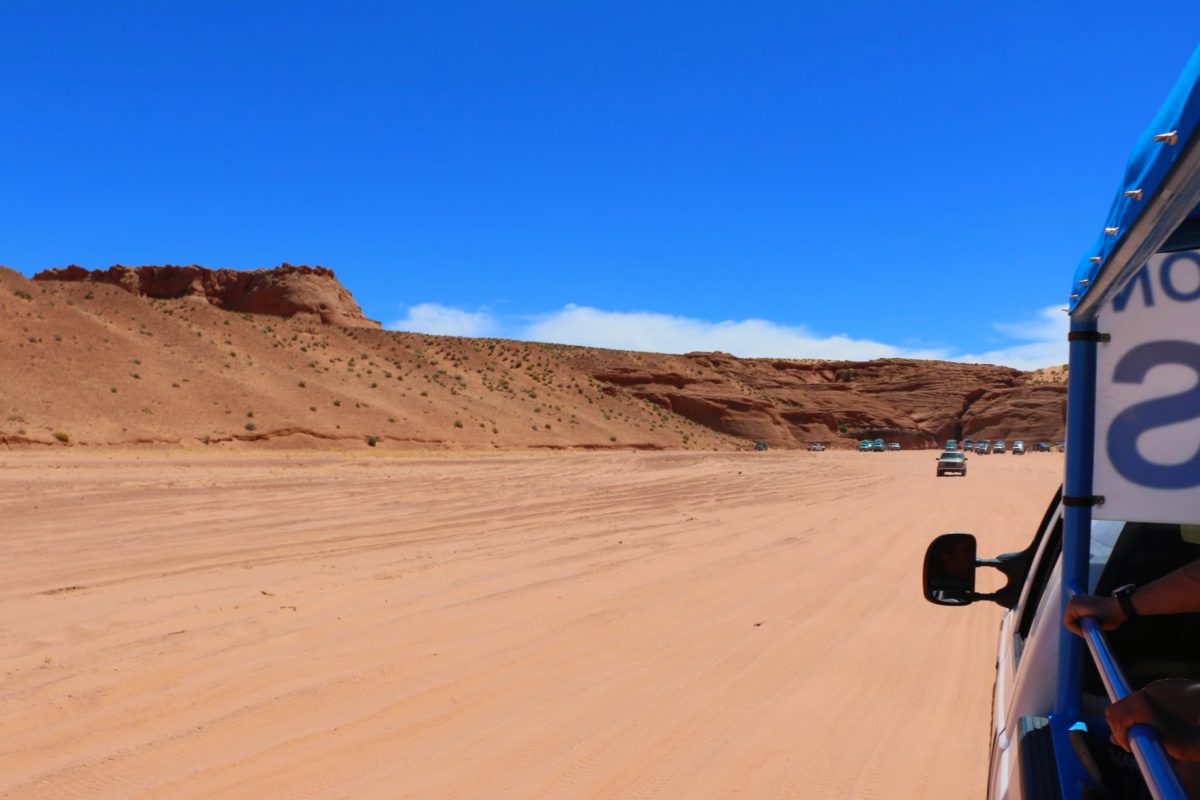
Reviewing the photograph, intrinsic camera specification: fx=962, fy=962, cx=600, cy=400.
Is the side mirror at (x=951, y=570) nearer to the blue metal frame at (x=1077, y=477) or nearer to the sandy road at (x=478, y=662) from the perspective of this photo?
the blue metal frame at (x=1077, y=477)

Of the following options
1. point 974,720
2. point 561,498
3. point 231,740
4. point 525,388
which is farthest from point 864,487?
point 525,388

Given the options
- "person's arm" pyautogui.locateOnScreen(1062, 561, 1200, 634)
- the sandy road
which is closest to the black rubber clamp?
"person's arm" pyautogui.locateOnScreen(1062, 561, 1200, 634)

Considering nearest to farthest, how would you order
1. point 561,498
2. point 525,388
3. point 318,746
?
1. point 318,746
2. point 561,498
3. point 525,388

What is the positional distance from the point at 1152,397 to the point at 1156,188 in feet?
3.00

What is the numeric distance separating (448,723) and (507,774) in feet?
2.82

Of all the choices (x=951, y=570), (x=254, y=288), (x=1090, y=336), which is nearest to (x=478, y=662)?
(x=951, y=570)

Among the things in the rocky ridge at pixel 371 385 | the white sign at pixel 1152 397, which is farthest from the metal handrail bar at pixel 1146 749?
the rocky ridge at pixel 371 385

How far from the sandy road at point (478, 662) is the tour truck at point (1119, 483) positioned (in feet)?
7.01

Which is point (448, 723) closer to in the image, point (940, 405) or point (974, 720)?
point (974, 720)

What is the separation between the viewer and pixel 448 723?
5.47 meters

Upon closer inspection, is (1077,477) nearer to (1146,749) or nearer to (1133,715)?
(1133,715)

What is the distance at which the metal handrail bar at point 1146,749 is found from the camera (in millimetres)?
1380

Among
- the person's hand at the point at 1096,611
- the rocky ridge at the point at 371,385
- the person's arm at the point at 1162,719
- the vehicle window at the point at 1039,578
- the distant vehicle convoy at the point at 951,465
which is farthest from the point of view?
the rocky ridge at the point at 371,385

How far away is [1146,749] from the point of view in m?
1.51
